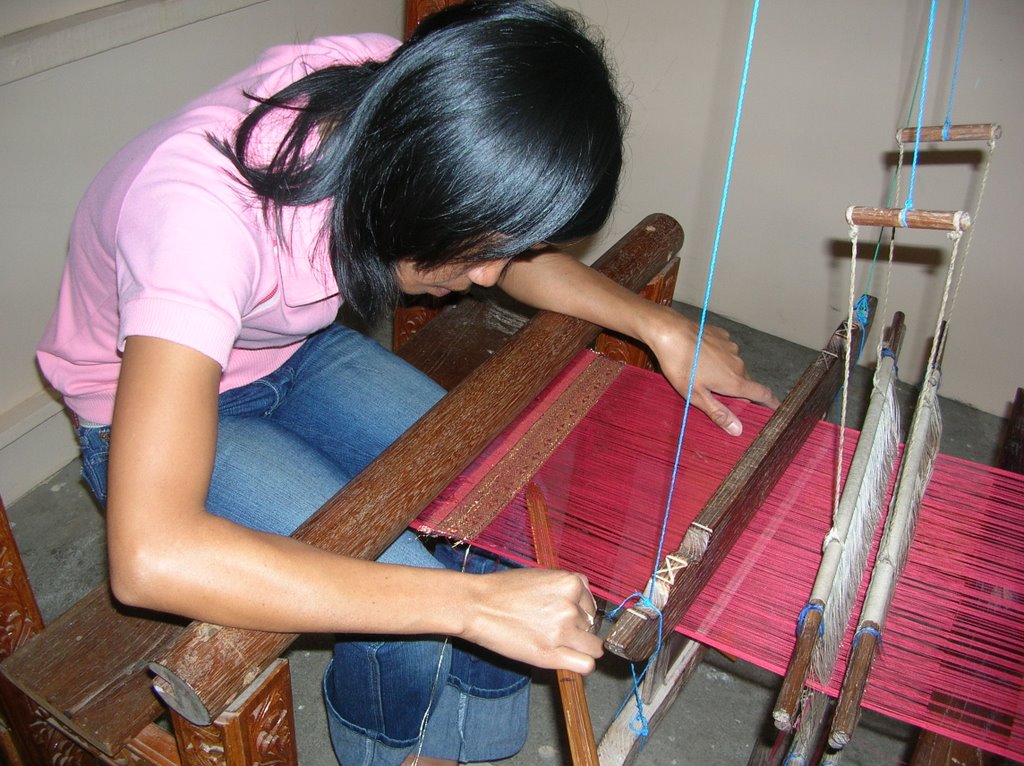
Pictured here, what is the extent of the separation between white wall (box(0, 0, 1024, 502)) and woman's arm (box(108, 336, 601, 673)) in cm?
124

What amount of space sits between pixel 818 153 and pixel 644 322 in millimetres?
1466

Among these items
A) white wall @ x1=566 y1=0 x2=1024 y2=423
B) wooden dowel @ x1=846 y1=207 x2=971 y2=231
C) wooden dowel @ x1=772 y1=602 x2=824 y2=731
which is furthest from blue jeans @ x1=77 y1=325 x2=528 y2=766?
white wall @ x1=566 y1=0 x2=1024 y2=423

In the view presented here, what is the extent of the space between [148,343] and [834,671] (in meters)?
0.89

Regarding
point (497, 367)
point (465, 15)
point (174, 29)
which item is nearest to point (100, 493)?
point (497, 367)

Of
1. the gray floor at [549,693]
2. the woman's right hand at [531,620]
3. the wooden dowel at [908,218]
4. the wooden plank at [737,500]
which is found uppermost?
the wooden dowel at [908,218]

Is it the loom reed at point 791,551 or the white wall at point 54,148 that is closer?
the loom reed at point 791,551

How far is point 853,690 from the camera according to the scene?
89 cm

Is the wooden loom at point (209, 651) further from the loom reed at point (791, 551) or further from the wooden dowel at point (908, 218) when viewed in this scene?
the wooden dowel at point (908, 218)

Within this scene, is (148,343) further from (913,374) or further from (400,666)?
(913,374)

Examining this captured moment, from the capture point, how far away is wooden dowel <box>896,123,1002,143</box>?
3.58 feet

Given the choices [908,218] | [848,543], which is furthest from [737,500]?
[908,218]

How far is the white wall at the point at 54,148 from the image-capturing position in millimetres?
1780

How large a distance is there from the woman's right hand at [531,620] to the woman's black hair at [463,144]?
0.38 m

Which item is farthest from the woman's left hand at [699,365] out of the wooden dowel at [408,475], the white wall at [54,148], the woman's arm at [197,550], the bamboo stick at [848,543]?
the white wall at [54,148]
